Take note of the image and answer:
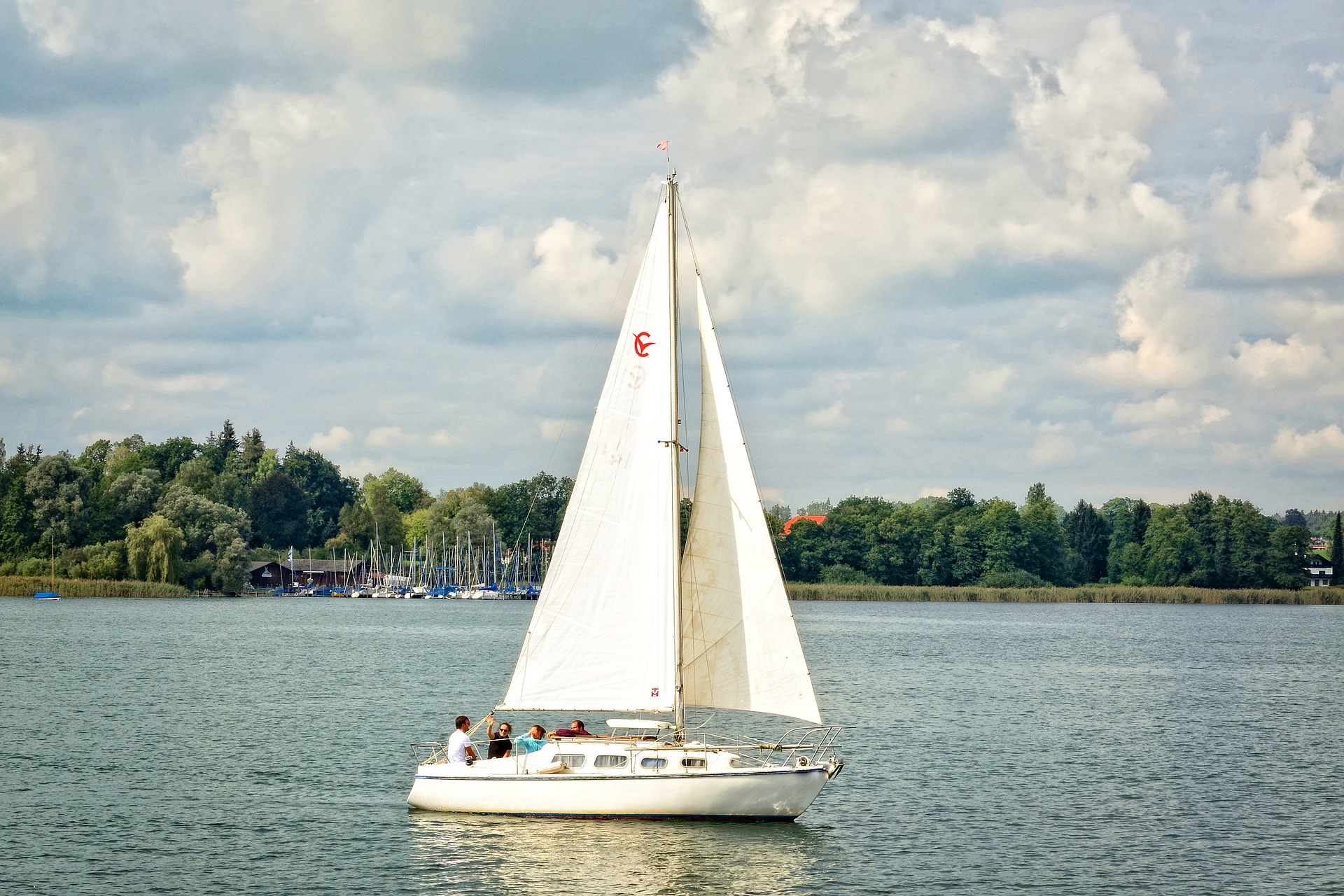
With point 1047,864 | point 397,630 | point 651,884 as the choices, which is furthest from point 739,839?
point 397,630

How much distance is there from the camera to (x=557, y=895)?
26062 mm

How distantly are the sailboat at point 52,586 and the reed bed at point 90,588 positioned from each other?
434mm

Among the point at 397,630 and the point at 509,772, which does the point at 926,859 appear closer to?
the point at 509,772

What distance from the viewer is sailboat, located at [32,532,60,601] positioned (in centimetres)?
14388

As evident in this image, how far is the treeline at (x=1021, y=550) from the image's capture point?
174125 mm

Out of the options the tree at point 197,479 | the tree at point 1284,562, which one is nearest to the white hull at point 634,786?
the tree at point 1284,562

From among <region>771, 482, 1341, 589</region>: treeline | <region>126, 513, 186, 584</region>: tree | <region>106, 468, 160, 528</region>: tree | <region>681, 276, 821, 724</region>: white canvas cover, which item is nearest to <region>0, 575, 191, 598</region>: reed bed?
<region>126, 513, 186, 584</region>: tree

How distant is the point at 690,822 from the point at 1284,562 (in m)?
163

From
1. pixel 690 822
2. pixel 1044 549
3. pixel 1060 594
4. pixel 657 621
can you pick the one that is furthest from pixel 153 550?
pixel 690 822

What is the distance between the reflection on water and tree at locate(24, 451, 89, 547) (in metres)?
127

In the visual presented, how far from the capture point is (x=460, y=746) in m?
31.4

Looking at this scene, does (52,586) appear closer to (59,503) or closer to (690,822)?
(59,503)

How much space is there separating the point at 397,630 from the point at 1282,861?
A: 296 ft

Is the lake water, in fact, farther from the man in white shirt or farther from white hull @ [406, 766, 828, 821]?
the man in white shirt
